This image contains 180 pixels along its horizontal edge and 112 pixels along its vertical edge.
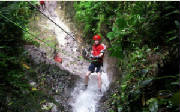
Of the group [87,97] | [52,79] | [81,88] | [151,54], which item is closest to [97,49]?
[81,88]

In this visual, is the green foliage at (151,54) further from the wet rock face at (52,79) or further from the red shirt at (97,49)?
the wet rock face at (52,79)

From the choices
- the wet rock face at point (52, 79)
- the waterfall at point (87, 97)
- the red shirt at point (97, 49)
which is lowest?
the waterfall at point (87, 97)

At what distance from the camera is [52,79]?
19.4 ft

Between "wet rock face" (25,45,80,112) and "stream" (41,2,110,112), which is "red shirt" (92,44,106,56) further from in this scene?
"wet rock face" (25,45,80,112)

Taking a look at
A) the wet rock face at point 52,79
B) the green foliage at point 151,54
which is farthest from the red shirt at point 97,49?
the wet rock face at point 52,79

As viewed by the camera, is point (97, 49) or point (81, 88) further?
point (81, 88)

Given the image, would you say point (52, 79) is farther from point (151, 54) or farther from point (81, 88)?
point (151, 54)

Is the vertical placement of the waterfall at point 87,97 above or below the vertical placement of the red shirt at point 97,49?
below

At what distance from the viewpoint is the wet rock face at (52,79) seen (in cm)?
530

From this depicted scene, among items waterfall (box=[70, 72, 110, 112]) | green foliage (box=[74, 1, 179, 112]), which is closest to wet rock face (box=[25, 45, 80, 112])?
waterfall (box=[70, 72, 110, 112])

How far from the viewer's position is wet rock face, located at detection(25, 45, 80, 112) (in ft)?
17.4

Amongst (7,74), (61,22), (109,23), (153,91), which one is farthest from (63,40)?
(153,91)

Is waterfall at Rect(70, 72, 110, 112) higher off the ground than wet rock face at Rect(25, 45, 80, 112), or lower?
lower

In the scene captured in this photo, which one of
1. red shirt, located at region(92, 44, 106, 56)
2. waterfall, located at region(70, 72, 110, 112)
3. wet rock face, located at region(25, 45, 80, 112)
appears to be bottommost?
waterfall, located at region(70, 72, 110, 112)
